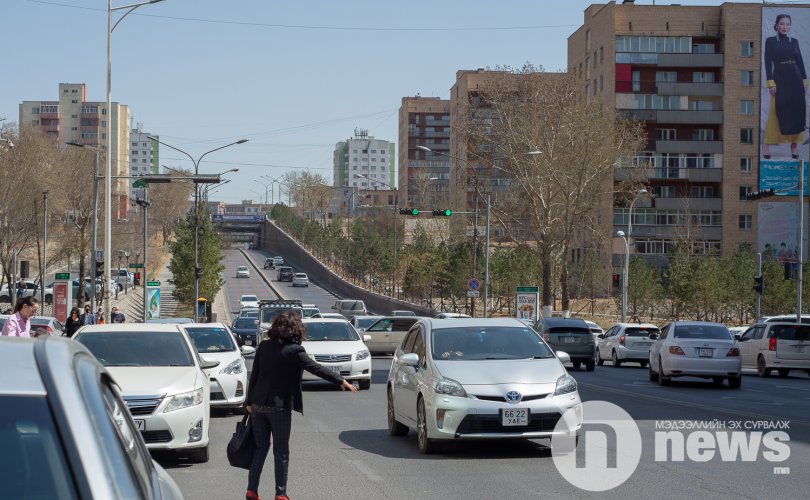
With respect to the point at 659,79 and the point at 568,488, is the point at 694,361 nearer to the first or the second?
the point at 568,488

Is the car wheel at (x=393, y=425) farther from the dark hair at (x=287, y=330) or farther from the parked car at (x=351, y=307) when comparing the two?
the parked car at (x=351, y=307)

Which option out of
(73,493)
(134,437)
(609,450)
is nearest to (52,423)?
(73,493)

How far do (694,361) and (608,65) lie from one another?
220 ft

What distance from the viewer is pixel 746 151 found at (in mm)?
91000

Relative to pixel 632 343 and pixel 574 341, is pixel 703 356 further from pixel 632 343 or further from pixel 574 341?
pixel 632 343

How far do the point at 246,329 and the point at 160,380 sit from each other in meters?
32.5

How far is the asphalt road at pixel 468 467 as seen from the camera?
34.2ft

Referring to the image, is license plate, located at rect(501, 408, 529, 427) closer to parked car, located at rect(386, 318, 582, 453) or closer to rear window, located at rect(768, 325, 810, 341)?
parked car, located at rect(386, 318, 582, 453)

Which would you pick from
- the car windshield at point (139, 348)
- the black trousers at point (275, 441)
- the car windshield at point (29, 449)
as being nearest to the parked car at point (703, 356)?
the car windshield at point (139, 348)

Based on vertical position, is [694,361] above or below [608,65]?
below

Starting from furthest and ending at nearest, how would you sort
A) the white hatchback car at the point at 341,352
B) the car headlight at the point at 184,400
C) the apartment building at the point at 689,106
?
1. the apartment building at the point at 689,106
2. the white hatchback car at the point at 341,352
3. the car headlight at the point at 184,400

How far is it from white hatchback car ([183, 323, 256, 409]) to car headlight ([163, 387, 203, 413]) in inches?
168

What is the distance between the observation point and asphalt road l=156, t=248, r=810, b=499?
1042cm

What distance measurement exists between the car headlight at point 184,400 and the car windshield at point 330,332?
43.4 feet
